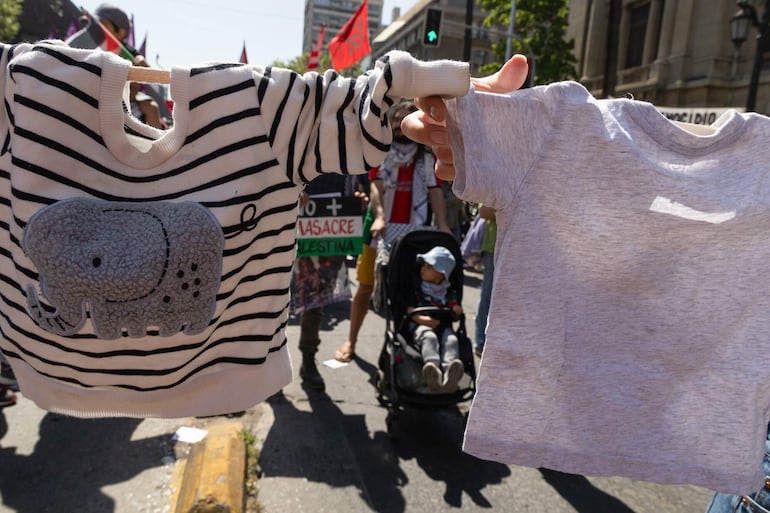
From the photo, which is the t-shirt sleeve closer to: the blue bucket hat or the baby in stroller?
the baby in stroller

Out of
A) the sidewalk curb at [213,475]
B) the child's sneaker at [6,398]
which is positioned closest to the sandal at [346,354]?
the sidewalk curb at [213,475]

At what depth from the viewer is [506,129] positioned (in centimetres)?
126

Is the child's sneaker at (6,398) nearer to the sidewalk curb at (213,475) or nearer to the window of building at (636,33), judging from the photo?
the sidewalk curb at (213,475)

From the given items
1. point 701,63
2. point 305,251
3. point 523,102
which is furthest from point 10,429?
point 701,63

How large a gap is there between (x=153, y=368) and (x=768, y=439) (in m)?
1.74

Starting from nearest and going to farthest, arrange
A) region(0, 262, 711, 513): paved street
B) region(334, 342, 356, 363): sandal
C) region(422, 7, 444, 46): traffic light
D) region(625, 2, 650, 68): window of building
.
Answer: region(0, 262, 711, 513): paved street
region(334, 342, 356, 363): sandal
region(422, 7, 444, 46): traffic light
region(625, 2, 650, 68): window of building

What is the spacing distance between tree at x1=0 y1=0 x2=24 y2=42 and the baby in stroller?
18.1 meters

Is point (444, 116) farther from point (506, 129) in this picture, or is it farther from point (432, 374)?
point (432, 374)

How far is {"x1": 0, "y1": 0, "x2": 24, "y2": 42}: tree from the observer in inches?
634

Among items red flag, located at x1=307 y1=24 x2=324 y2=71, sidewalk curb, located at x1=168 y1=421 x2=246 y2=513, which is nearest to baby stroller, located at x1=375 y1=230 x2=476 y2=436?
sidewalk curb, located at x1=168 y1=421 x2=246 y2=513

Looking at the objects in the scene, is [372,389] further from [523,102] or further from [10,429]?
[523,102]

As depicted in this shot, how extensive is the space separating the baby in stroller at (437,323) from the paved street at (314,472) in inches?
20.4

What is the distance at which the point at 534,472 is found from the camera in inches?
124

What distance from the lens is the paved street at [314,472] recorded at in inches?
106
